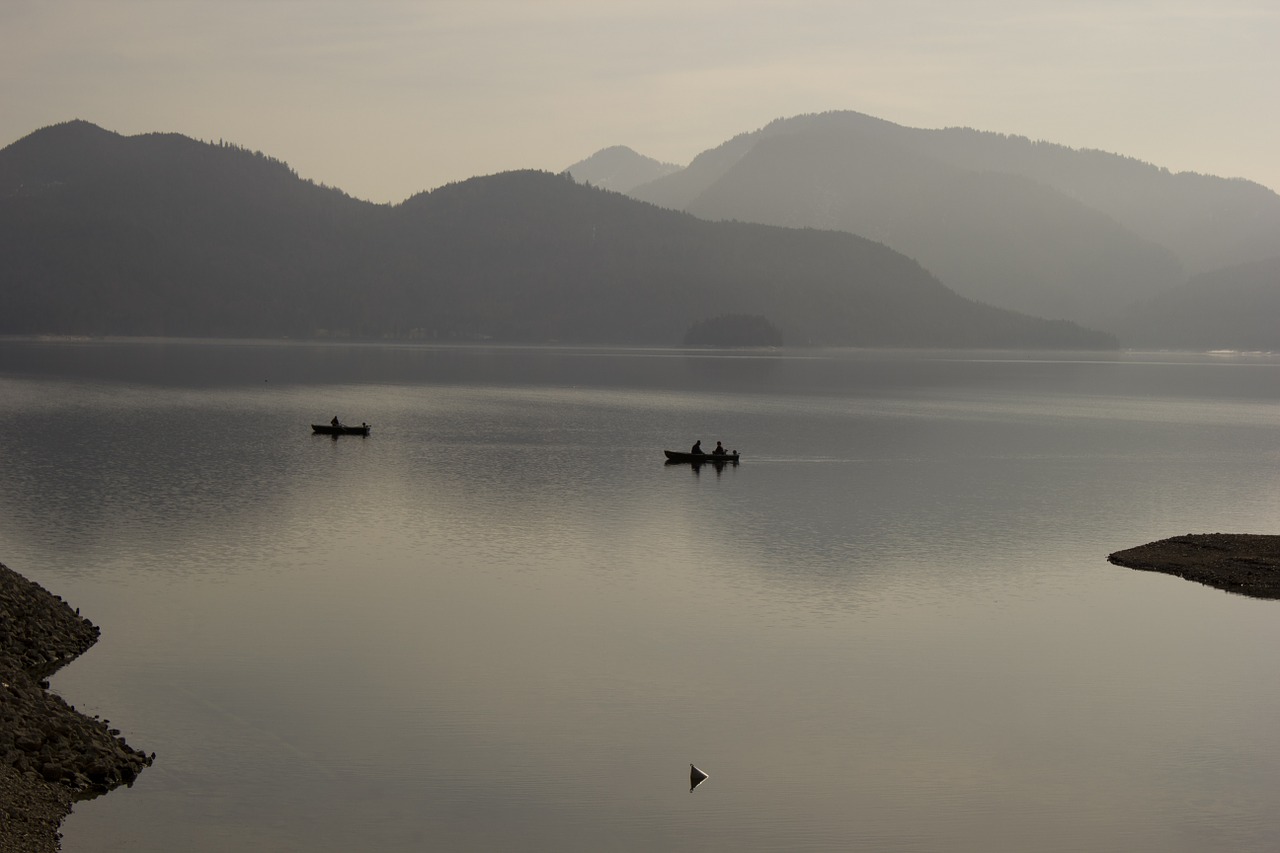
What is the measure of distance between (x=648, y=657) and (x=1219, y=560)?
2732 cm

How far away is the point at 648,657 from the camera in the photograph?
3741 centimetres

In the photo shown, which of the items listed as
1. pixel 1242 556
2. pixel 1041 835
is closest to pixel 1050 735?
pixel 1041 835

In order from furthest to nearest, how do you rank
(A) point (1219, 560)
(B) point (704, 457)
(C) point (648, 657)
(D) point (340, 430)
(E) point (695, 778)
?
(D) point (340, 430)
(B) point (704, 457)
(A) point (1219, 560)
(C) point (648, 657)
(E) point (695, 778)

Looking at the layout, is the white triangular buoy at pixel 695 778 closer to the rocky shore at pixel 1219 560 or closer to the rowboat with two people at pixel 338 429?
the rocky shore at pixel 1219 560

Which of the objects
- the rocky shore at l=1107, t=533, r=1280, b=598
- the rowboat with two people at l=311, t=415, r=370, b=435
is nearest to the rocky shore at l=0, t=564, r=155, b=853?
the rocky shore at l=1107, t=533, r=1280, b=598

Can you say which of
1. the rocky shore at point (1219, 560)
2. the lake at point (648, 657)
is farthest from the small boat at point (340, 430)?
the rocky shore at point (1219, 560)

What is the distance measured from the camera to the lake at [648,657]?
86.9 ft

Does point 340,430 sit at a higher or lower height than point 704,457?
lower

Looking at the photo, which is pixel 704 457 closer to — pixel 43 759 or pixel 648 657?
pixel 648 657

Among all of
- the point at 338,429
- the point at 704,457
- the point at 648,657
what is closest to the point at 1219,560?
the point at 648,657

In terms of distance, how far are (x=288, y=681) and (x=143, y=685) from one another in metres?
3.43

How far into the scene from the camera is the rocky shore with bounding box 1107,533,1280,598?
49.4m

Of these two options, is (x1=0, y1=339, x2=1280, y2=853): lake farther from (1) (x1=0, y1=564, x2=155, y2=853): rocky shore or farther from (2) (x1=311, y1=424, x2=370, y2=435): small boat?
(2) (x1=311, y1=424, x2=370, y2=435): small boat

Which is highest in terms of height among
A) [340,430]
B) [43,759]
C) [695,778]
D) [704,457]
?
[704,457]
